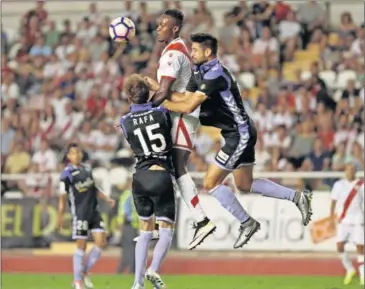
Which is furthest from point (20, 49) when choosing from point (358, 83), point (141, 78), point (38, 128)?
point (141, 78)

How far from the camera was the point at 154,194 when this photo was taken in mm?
14055

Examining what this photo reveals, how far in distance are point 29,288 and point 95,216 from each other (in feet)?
5.12

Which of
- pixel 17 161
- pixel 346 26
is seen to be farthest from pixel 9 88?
→ pixel 346 26

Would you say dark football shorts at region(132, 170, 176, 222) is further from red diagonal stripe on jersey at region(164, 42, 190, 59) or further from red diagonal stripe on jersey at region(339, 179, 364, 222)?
red diagonal stripe on jersey at region(339, 179, 364, 222)

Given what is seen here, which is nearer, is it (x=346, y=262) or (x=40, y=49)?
(x=346, y=262)

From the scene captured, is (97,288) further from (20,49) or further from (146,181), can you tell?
(20,49)

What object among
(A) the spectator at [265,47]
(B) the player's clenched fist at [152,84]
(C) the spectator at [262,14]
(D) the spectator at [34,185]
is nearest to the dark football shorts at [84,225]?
(B) the player's clenched fist at [152,84]

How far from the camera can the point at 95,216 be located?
62.7ft

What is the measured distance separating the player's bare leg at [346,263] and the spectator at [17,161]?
8120 millimetres

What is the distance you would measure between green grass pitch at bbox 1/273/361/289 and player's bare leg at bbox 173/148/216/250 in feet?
10.4

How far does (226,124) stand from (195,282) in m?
6.04

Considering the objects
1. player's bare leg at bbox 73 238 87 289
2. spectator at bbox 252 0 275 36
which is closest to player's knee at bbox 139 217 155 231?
player's bare leg at bbox 73 238 87 289

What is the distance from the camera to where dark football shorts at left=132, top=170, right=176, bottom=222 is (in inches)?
552

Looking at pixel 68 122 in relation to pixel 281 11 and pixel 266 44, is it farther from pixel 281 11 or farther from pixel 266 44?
pixel 281 11
